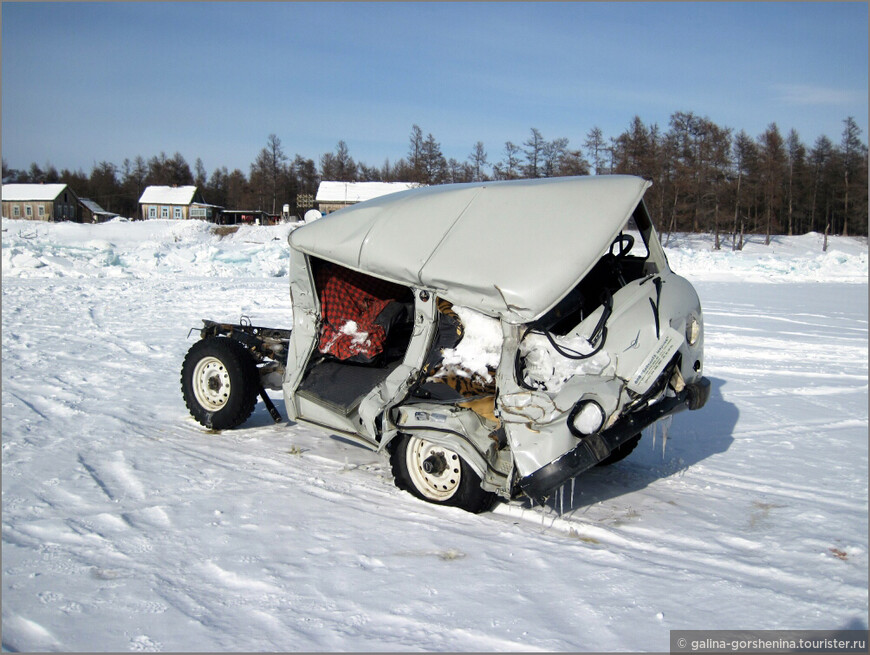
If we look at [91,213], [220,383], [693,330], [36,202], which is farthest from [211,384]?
[91,213]

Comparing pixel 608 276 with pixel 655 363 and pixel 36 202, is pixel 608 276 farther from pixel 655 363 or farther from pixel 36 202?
pixel 36 202

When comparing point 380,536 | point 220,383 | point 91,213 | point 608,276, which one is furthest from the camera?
point 91,213

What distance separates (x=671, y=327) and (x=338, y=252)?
97.1 inches

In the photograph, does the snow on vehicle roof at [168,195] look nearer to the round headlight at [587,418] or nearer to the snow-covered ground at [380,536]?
the snow-covered ground at [380,536]

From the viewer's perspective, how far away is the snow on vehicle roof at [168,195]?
66875 mm

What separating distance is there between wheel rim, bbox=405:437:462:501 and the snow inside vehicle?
1cm

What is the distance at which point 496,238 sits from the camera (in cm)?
471

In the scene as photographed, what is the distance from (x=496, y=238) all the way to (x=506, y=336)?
67cm

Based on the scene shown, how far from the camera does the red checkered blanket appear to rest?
19.4 ft

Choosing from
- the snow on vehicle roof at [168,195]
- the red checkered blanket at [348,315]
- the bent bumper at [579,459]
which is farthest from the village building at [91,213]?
the bent bumper at [579,459]

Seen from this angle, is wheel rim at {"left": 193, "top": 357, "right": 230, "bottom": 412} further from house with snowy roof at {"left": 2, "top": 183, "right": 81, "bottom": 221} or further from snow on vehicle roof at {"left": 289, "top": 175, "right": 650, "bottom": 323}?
house with snowy roof at {"left": 2, "top": 183, "right": 81, "bottom": 221}

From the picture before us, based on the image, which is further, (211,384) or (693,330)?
(211,384)

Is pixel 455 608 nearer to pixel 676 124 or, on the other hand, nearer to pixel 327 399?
pixel 327 399

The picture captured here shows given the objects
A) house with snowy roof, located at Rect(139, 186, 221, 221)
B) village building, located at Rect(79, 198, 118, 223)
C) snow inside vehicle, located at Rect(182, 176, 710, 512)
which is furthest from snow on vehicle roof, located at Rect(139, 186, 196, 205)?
snow inside vehicle, located at Rect(182, 176, 710, 512)
